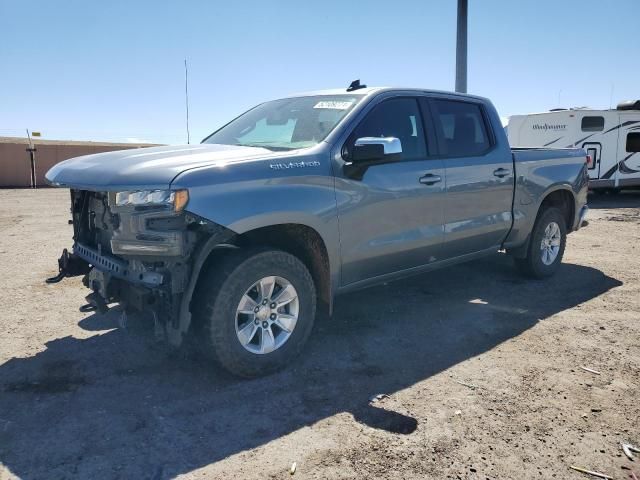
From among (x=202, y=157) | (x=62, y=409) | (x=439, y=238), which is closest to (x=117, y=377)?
(x=62, y=409)

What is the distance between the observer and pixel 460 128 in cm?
534

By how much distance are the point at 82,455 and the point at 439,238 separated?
10.8 ft

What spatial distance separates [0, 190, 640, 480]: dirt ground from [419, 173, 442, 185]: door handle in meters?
1.27

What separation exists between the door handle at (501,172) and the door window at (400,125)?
Answer: 107 centimetres

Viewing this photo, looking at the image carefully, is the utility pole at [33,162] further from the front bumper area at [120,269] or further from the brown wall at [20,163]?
the front bumper area at [120,269]

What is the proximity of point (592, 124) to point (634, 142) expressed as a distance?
4.23ft

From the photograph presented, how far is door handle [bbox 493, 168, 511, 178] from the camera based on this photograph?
18.0 feet

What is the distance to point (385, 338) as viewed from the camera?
463 centimetres

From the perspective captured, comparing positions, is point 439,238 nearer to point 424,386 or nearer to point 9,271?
point 424,386

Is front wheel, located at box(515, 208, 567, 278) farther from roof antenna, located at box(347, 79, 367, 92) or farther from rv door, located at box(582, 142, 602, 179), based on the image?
rv door, located at box(582, 142, 602, 179)

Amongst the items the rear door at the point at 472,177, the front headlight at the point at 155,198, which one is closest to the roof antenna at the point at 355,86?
the rear door at the point at 472,177

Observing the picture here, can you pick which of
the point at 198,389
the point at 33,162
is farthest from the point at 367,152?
the point at 33,162

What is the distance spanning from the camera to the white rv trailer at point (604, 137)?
1437 cm

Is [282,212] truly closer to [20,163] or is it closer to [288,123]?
[288,123]
